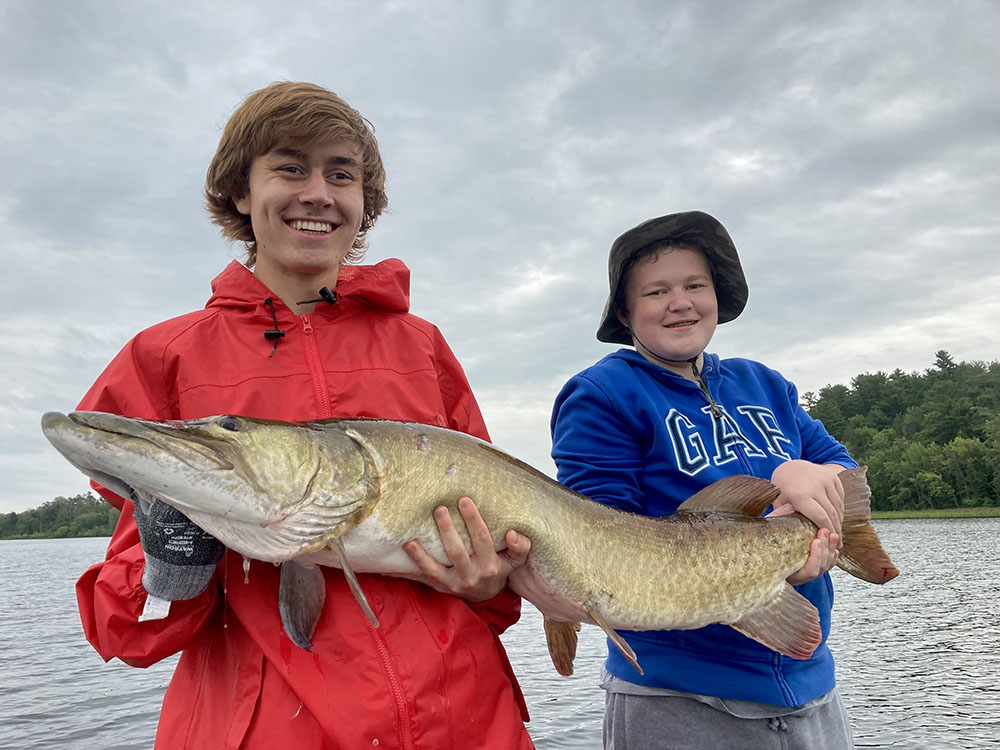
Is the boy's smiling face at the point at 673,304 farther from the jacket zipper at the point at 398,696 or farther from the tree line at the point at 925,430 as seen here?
the tree line at the point at 925,430

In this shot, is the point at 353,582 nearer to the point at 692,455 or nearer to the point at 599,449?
the point at 599,449

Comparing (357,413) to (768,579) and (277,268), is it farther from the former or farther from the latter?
(768,579)

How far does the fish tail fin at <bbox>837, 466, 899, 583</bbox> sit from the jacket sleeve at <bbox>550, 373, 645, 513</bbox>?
2.64 feet

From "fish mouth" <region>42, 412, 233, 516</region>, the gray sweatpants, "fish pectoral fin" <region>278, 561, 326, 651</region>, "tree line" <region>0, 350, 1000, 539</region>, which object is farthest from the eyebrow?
"tree line" <region>0, 350, 1000, 539</region>

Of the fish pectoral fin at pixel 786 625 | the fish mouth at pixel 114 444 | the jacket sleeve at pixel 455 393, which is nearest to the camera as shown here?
the fish mouth at pixel 114 444

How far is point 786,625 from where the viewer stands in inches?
106

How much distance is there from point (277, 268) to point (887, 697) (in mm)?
11002

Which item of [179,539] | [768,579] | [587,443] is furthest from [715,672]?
[179,539]

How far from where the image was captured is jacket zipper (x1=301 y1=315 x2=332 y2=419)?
218cm

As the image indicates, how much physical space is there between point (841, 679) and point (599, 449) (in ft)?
34.8

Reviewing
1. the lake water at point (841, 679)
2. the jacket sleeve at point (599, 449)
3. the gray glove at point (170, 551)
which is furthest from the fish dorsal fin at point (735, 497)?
the lake water at point (841, 679)

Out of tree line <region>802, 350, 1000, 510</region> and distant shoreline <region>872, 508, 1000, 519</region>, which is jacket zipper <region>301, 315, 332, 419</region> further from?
distant shoreline <region>872, 508, 1000, 519</region>

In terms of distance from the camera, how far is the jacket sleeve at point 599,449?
2.89 m

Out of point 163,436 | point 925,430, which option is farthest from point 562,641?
point 925,430
